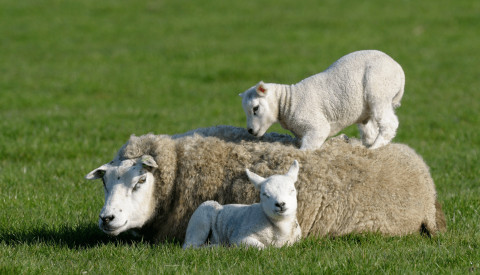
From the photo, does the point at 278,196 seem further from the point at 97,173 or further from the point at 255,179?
the point at 97,173

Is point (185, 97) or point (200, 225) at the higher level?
point (200, 225)

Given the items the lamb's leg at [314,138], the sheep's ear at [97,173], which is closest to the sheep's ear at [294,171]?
the lamb's leg at [314,138]

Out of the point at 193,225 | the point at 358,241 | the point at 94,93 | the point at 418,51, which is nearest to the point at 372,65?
the point at 358,241

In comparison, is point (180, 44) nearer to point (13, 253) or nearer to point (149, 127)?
point (149, 127)

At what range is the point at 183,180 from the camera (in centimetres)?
714

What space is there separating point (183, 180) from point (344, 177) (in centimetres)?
155

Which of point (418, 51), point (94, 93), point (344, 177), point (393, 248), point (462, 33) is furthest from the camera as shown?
point (462, 33)

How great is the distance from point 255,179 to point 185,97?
12.5 meters

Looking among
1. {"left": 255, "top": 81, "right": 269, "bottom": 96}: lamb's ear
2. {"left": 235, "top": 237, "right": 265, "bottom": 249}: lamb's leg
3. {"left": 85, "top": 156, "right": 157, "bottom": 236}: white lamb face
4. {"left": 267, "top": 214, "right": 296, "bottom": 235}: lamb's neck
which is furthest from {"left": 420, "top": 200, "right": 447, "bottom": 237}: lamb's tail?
{"left": 85, "top": 156, "right": 157, "bottom": 236}: white lamb face

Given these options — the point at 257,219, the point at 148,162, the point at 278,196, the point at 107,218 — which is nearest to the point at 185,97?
the point at 148,162

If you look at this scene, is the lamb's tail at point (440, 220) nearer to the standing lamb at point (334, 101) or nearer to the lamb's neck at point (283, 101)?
the standing lamb at point (334, 101)

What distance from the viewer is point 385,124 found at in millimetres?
7223

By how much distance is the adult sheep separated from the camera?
676 centimetres

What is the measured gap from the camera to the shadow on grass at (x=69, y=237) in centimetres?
712
